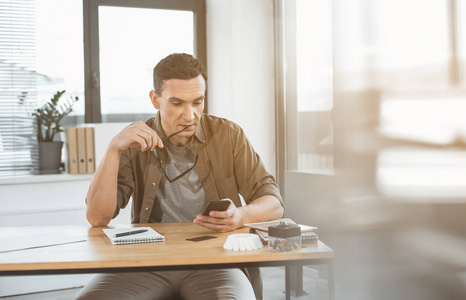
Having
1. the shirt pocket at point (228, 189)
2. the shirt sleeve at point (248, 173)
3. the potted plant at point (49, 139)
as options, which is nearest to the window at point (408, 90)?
the shirt sleeve at point (248, 173)

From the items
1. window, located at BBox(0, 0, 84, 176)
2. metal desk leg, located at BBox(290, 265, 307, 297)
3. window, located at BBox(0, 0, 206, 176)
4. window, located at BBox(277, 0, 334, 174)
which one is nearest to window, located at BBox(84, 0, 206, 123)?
window, located at BBox(0, 0, 206, 176)

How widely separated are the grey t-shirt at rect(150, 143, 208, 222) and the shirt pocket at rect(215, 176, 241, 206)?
8 centimetres

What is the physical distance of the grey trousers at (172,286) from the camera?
1572 millimetres

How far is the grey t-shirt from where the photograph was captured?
210cm

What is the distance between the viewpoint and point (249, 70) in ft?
13.0

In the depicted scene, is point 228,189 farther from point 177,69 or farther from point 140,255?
point 140,255

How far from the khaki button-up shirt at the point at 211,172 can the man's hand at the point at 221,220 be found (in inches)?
13.1

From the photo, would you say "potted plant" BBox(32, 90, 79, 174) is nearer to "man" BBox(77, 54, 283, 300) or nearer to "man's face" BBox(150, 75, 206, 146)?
"man" BBox(77, 54, 283, 300)

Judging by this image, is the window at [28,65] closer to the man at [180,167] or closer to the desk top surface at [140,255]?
the man at [180,167]

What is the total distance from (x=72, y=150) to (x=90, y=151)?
122 mm

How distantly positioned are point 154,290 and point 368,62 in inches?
74.3

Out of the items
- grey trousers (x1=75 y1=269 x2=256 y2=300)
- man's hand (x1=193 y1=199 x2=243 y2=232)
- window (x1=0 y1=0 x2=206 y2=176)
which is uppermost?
window (x1=0 y1=0 x2=206 y2=176)

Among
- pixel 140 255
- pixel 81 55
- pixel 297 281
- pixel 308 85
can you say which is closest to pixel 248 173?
pixel 140 255

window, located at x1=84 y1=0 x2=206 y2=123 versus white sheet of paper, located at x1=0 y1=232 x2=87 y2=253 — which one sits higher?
window, located at x1=84 y1=0 x2=206 y2=123
